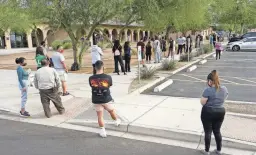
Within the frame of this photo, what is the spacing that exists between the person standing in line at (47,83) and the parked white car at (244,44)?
23.9m

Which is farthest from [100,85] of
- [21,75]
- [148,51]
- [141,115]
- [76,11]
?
[148,51]

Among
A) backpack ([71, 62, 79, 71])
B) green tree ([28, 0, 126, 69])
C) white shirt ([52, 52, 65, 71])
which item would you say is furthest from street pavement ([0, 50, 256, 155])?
backpack ([71, 62, 79, 71])

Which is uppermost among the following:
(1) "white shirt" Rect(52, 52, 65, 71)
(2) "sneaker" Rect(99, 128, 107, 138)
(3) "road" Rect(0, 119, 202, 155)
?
(1) "white shirt" Rect(52, 52, 65, 71)

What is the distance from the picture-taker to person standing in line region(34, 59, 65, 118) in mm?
6719

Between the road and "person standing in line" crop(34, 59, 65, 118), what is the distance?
2.94 feet

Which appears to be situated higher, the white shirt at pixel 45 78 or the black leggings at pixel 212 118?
the white shirt at pixel 45 78

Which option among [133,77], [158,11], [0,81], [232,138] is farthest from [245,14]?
[232,138]

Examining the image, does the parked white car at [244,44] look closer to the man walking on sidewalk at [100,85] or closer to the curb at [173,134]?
the curb at [173,134]

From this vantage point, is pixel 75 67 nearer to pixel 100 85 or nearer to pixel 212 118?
pixel 100 85

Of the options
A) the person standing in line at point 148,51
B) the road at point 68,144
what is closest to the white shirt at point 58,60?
the road at point 68,144

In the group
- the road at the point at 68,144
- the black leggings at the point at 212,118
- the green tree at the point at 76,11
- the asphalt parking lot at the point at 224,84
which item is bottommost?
the road at the point at 68,144

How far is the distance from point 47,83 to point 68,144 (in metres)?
1.95

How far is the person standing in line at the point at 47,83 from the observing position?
6719 mm

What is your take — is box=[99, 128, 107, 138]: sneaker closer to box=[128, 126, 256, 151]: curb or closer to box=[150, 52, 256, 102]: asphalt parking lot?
box=[128, 126, 256, 151]: curb
